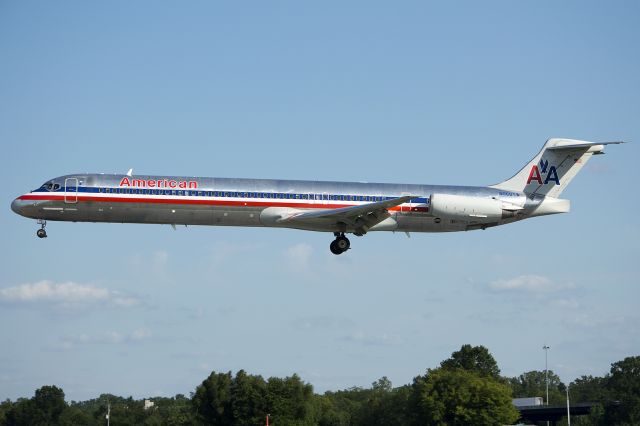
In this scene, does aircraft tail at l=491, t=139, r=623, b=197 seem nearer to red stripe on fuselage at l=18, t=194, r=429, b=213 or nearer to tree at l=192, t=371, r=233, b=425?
red stripe on fuselage at l=18, t=194, r=429, b=213

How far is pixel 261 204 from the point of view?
172 feet

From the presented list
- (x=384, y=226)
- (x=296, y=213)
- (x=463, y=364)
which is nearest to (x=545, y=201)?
(x=384, y=226)

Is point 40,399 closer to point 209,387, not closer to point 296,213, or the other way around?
point 209,387

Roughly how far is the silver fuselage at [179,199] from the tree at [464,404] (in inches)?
1110

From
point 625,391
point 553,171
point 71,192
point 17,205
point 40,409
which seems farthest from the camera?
point 40,409

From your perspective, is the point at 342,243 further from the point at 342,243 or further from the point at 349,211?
the point at 349,211

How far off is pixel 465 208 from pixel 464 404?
1122 inches

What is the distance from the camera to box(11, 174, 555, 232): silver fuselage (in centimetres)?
5212

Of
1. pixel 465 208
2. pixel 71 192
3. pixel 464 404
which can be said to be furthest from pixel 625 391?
pixel 71 192

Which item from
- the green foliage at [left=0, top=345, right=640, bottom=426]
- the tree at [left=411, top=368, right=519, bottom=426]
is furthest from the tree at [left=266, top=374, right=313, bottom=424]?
the tree at [left=411, top=368, right=519, bottom=426]

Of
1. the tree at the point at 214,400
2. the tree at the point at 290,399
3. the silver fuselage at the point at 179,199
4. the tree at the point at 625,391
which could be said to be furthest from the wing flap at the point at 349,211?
the tree at the point at 625,391

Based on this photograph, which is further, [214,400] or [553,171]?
[214,400]

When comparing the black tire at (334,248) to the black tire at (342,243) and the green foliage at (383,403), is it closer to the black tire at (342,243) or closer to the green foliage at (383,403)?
the black tire at (342,243)

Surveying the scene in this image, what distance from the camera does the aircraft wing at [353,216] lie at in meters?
51.2
